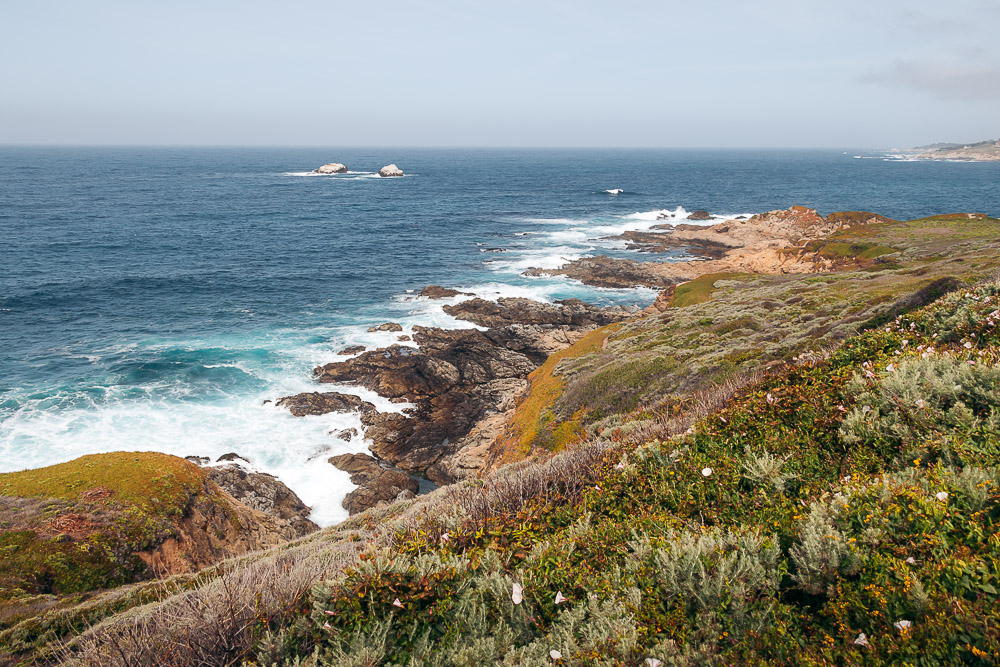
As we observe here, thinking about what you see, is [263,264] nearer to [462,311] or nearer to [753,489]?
[462,311]

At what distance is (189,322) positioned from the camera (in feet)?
118

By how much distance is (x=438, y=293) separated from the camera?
138 ft

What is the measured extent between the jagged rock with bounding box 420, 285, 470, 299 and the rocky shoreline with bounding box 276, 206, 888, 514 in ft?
0.32

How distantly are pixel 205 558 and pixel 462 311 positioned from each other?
89.0 ft

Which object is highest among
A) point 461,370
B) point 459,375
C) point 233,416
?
point 461,370

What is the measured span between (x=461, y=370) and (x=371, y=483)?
1029cm

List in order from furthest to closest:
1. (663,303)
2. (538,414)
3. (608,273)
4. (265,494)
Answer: (608,273) → (663,303) → (265,494) → (538,414)

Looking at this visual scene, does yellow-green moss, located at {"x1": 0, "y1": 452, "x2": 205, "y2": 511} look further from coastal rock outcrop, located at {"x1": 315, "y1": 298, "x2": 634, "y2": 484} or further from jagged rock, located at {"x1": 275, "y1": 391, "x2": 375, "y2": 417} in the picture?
jagged rock, located at {"x1": 275, "y1": 391, "x2": 375, "y2": 417}

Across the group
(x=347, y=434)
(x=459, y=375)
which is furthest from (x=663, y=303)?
(x=347, y=434)

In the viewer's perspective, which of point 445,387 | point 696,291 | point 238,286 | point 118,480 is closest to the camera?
point 118,480

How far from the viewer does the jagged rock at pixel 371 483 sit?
18609 mm

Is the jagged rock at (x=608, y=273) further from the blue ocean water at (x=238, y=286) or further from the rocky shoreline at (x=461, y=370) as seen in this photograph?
the blue ocean water at (x=238, y=286)

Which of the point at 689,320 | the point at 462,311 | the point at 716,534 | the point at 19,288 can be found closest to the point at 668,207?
the point at 462,311

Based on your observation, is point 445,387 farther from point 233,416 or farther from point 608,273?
point 608,273
